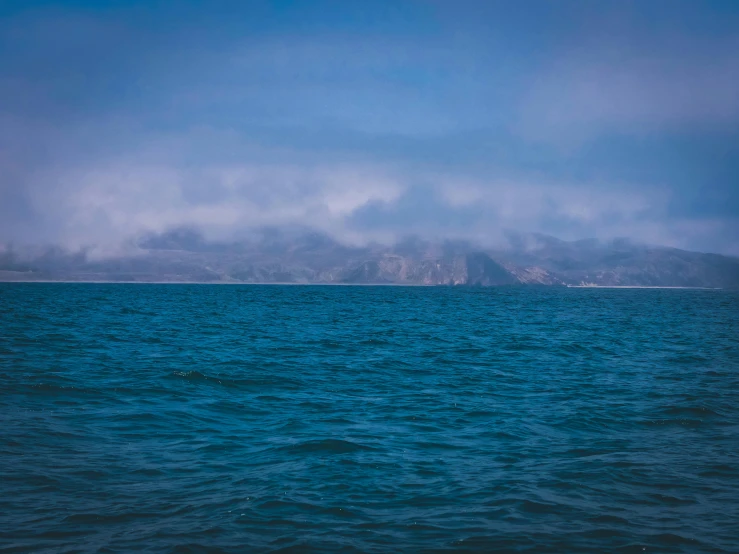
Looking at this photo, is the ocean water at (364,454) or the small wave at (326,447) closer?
the ocean water at (364,454)

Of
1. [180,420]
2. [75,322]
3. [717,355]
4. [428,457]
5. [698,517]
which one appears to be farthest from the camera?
[75,322]

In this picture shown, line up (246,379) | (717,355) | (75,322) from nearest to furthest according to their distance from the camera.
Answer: (246,379), (717,355), (75,322)

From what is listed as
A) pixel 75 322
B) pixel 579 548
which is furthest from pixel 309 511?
pixel 75 322

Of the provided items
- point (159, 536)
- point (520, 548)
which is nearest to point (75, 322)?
point (159, 536)

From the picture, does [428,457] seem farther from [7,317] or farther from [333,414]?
[7,317]

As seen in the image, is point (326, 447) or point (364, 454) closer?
point (364, 454)

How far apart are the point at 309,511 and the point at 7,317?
193 feet

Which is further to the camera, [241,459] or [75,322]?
[75,322]

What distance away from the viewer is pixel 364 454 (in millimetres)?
14984

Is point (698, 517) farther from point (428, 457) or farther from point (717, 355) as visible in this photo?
point (717, 355)

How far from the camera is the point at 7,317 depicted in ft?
193

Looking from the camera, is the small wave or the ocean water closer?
the ocean water

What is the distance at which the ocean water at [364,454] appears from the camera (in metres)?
10.4

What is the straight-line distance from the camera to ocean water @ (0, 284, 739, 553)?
10445 mm
